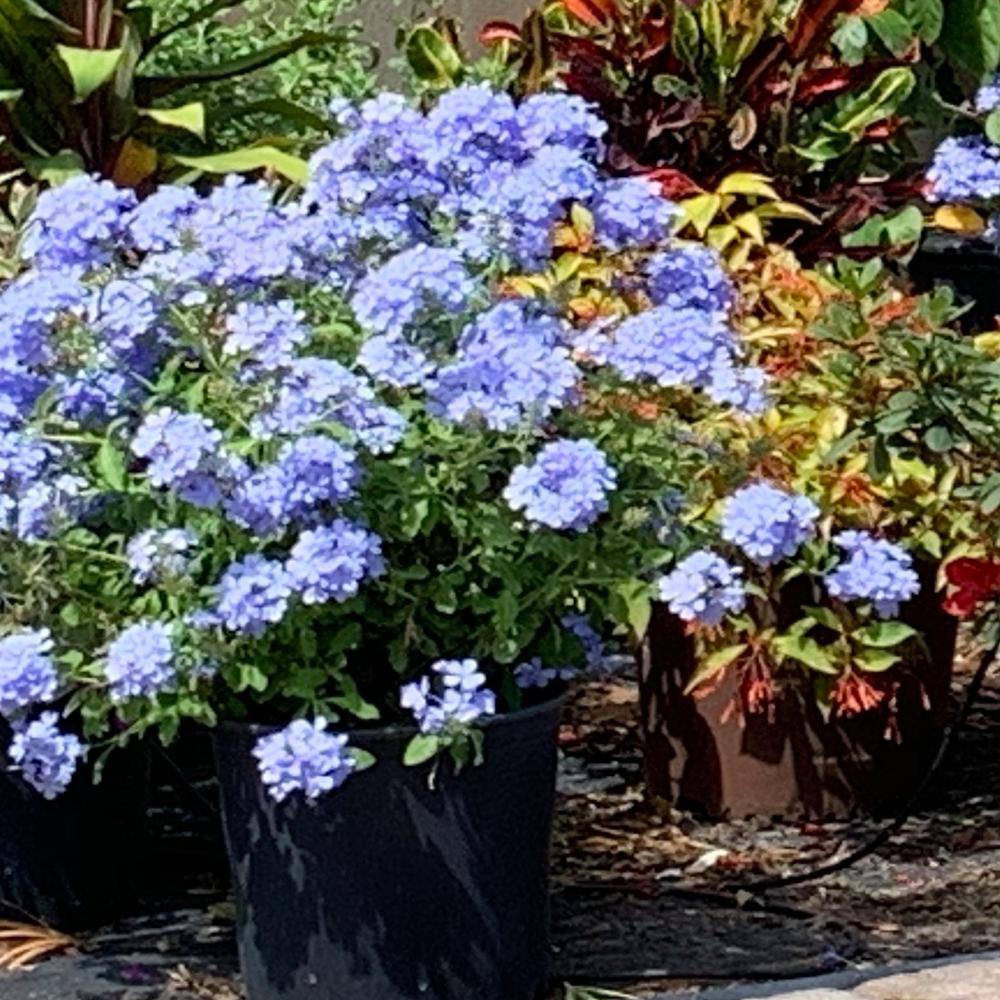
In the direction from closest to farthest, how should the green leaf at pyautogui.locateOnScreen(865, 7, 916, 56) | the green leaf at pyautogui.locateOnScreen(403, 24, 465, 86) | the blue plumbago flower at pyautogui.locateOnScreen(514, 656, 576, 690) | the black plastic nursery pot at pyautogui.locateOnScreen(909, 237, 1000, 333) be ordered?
the blue plumbago flower at pyautogui.locateOnScreen(514, 656, 576, 690)
the green leaf at pyautogui.locateOnScreen(403, 24, 465, 86)
the green leaf at pyautogui.locateOnScreen(865, 7, 916, 56)
the black plastic nursery pot at pyautogui.locateOnScreen(909, 237, 1000, 333)

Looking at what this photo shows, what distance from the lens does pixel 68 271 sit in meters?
2.76

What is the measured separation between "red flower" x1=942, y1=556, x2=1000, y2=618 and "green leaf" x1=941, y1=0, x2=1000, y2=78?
6.43 feet

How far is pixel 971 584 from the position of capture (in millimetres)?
3379

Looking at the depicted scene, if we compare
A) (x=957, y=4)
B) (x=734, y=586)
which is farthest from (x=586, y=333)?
(x=957, y=4)

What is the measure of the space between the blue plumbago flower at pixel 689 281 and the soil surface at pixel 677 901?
873mm

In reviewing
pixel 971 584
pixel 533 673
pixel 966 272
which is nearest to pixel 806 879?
pixel 971 584

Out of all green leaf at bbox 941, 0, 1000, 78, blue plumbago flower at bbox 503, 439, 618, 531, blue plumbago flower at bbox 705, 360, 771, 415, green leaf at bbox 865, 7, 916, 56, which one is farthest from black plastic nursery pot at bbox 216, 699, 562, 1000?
green leaf at bbox 941, 0, 1000, 78

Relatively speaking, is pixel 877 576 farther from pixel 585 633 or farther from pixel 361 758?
pixel 361 758

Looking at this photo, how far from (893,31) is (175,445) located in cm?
278

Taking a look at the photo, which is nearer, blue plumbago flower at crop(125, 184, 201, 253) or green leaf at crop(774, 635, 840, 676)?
blue plumbago flower at crop(125, 184, 201, 253)

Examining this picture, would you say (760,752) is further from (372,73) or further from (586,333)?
(372,73)

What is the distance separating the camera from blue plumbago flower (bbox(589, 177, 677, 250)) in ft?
9.57

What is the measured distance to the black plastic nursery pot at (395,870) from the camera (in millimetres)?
2801

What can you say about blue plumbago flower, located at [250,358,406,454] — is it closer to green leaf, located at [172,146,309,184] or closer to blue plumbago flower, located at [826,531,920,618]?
blue plumbago flower, located at [826,531,920,618]
